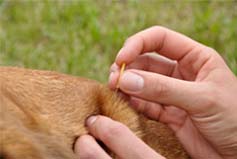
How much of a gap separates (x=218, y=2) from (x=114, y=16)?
773mm

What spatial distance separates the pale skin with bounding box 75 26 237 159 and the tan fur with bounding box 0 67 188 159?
0.17 feet

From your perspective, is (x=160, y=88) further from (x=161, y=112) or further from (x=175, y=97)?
(x=161, y=112)

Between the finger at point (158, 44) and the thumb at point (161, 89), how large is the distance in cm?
19

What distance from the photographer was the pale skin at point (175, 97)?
6.71 feet

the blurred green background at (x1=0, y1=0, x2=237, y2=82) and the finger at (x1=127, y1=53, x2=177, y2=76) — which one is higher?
the finger at (x1=127, y1=53, x2=177, y2=76)

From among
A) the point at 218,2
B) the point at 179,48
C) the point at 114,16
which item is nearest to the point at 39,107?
the point at 179,48

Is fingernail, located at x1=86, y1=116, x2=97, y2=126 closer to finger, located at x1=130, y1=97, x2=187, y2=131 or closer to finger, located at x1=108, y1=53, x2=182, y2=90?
finger, located at x1=130, y1=97, x2=187, y2=131

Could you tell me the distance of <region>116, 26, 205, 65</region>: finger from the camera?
2.36 meters

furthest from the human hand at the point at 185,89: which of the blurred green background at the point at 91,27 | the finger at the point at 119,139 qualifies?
the blurred green background at the point at 91,27

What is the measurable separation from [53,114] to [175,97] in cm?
44

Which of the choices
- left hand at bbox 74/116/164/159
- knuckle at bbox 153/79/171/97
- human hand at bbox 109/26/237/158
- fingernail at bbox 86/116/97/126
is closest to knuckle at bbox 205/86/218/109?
human hand at bbox 109/26/237/158

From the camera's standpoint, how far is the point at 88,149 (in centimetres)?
193

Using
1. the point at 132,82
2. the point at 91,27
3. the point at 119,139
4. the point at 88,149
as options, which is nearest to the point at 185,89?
the point at 132,82

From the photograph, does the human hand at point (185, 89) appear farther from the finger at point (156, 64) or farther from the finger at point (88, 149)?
the finger at point (88, 149)
